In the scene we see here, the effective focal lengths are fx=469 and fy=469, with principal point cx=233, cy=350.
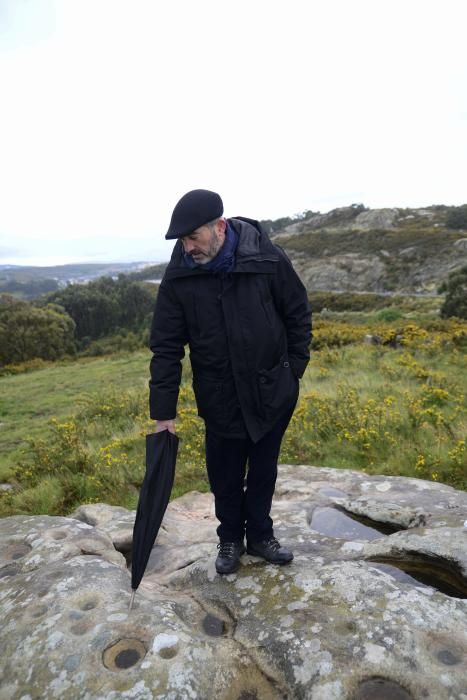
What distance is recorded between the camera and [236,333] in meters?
2.69

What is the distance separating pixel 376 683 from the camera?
80.0 inches

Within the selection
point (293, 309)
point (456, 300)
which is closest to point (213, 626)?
point (293, 309)

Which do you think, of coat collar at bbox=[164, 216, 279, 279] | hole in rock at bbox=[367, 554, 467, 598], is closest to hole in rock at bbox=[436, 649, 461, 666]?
hole in rock at bbox=[367, 554, 467, 598]

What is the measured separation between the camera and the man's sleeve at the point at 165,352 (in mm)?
2832

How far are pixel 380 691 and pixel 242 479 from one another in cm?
140

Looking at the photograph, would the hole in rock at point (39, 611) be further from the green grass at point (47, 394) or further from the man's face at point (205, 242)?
the green grass at point (47, 394)

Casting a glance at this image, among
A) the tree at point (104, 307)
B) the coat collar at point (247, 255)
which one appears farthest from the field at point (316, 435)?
the tree at point (104, 307)

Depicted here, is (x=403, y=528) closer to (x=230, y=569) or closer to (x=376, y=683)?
(x=230, y=569)

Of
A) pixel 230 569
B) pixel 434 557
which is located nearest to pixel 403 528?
pixel 434 557

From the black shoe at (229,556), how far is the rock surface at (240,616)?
57 millimetres

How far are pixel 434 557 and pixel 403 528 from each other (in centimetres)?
70

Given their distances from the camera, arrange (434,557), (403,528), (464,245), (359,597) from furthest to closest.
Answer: (464,245) < (403,528) < (434,557) < (359,597)

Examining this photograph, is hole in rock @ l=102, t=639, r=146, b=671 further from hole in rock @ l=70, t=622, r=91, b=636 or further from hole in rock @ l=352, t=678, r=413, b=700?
hole in rock @ l=352, t=678, r=413, b=700

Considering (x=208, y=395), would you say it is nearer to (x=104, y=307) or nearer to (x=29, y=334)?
(x=29, y=334)
